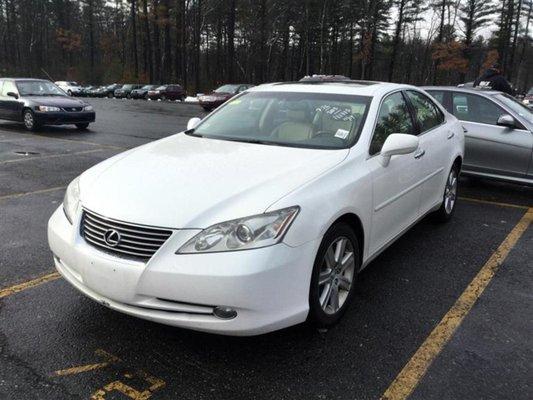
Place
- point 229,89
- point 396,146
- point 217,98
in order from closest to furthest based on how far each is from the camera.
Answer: point 396,146 < point 217,98 < point 229,89

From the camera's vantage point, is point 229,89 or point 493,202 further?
point 229,89

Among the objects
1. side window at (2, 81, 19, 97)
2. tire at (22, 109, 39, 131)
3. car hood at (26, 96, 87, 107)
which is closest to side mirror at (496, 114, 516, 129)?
car hood at (26, 96, 87, 107)

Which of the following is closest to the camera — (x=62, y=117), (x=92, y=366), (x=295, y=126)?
(x=92, y=366)

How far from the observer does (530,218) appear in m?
6.09

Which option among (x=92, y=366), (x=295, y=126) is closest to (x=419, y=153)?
(x=295, y=126)

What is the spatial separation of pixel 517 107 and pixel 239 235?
6.19 meters

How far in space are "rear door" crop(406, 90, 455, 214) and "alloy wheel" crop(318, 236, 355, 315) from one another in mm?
1564

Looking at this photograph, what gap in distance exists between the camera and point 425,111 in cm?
503

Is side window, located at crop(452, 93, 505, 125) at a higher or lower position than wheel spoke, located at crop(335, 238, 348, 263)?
higher

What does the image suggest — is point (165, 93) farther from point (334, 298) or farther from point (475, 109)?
point (334, 298)

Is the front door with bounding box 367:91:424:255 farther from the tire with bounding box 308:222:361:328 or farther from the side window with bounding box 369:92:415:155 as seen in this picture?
the tire with bounding box 308:222:361:328

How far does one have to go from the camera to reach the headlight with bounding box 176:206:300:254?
2.64 metres

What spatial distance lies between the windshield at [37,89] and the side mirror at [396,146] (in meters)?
12.7

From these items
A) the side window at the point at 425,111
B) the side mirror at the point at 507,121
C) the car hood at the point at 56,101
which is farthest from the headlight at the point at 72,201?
the car hood at the point at 56,101
